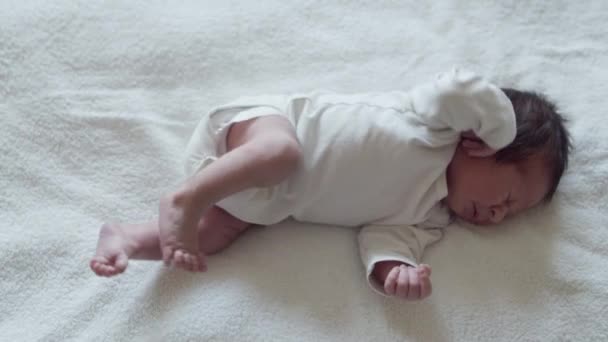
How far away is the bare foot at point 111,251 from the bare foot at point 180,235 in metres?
0.06

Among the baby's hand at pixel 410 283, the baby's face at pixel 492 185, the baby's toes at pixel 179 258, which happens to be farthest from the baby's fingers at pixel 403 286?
the baby's toes at pixel 179 258

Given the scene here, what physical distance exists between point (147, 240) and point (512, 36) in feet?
2.65

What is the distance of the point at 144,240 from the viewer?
3.37ft

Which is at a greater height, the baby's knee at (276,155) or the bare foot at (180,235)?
the baby's knee at (276,155)

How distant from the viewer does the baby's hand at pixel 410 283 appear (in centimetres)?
95

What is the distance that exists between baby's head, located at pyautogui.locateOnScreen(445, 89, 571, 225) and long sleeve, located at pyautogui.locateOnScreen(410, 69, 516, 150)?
54 millimetres

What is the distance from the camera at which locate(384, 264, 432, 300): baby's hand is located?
0.95 m

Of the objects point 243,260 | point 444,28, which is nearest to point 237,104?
point 243,260

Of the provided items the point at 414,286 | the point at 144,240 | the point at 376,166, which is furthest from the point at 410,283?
the point at 144,240

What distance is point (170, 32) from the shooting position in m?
1.30

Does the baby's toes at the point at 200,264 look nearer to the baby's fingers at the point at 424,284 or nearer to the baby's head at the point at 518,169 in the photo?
the baby's fingers at the point at 424,284

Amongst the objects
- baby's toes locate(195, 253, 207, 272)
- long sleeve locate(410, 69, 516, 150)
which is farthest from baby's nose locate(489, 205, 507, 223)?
baby's toes locate(195, 253, 207, 272)

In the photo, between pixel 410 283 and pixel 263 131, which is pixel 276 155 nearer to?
pixel 263 131

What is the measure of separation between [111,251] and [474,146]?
0.55 metres
